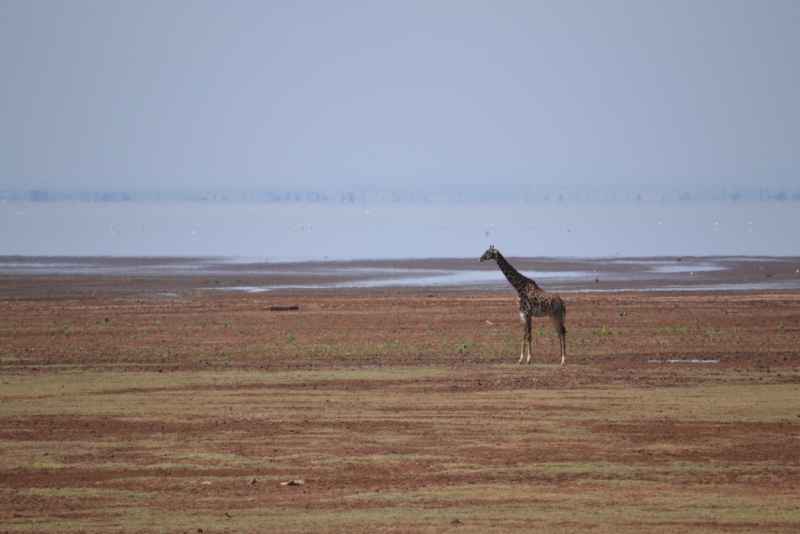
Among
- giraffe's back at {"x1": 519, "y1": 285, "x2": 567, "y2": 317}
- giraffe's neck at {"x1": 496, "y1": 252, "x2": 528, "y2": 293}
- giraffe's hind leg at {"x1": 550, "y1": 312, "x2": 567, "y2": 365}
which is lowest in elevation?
giraffe's hind leg at {"x1": 550, "y1": 312, "x2": 567, "y2": 365}

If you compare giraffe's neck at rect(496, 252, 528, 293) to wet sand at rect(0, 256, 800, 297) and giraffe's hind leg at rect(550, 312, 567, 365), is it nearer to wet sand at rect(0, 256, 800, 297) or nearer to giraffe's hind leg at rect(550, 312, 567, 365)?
giraffe's hind leg at rect(550, 312, 567, 365)

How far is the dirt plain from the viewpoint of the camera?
10859 mm

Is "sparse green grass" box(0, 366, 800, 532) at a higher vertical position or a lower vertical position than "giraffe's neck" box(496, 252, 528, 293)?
lower

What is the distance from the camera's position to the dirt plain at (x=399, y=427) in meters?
10.9

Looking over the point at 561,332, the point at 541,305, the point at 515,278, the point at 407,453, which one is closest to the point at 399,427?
the point at 407,453

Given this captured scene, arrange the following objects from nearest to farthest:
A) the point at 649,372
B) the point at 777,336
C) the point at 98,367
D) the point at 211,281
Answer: the point at 649,372, the point at 98,367, the point at 777,336, the point at 211,281

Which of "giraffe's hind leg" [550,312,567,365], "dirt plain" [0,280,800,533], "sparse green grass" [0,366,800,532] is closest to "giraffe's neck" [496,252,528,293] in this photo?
"giraffe's hind leg" [550,312,567,365]

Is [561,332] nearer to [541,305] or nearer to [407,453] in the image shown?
[541,305]

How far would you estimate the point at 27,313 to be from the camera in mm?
32875

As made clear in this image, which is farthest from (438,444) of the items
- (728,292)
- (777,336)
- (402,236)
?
(402,236)

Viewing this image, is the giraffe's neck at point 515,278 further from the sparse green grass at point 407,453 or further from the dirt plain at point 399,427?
the sparse green grass at point 407,453

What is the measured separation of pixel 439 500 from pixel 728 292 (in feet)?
103

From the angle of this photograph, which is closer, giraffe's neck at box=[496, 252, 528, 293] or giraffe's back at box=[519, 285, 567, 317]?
giraffe's back at box=[519, 285, 567, 317]

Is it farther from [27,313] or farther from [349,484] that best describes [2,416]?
[27,313]
